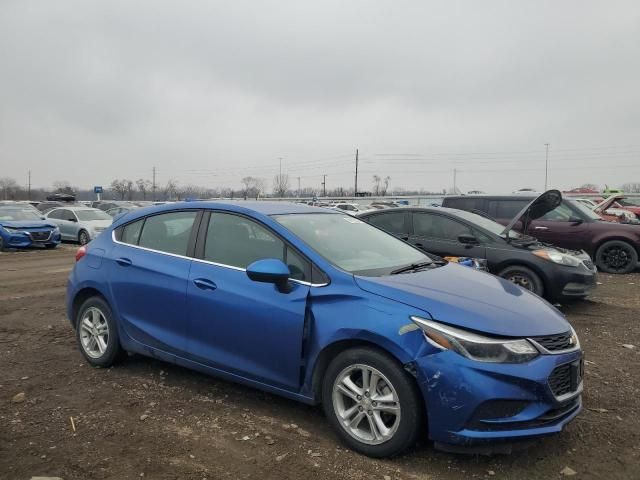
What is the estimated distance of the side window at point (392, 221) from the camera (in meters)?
8.84

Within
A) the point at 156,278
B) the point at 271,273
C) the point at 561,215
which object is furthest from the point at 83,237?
the point at 271,273

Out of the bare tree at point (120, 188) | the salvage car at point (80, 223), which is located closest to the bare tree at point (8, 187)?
the bare tree at point (120, 188)

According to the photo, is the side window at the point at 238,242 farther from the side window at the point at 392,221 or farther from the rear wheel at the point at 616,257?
the rear wheel at the point at 616,257

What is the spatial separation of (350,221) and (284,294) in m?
1.39

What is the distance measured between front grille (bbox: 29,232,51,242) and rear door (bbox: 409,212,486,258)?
13871mm

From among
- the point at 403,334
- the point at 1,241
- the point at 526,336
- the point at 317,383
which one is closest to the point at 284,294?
the point at 317,383

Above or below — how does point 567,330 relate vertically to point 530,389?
above

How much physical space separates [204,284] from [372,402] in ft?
5.30

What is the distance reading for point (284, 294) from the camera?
3.66 metres

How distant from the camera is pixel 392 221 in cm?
894

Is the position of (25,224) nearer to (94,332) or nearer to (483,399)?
(94,332)

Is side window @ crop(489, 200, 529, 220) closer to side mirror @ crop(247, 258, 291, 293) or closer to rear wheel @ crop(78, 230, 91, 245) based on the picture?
side mirror @ crop(247, 258, 291, 293)

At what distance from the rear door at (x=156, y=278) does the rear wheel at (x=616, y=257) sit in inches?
379

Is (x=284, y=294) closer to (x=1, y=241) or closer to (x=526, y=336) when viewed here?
(x=526, y=336)
